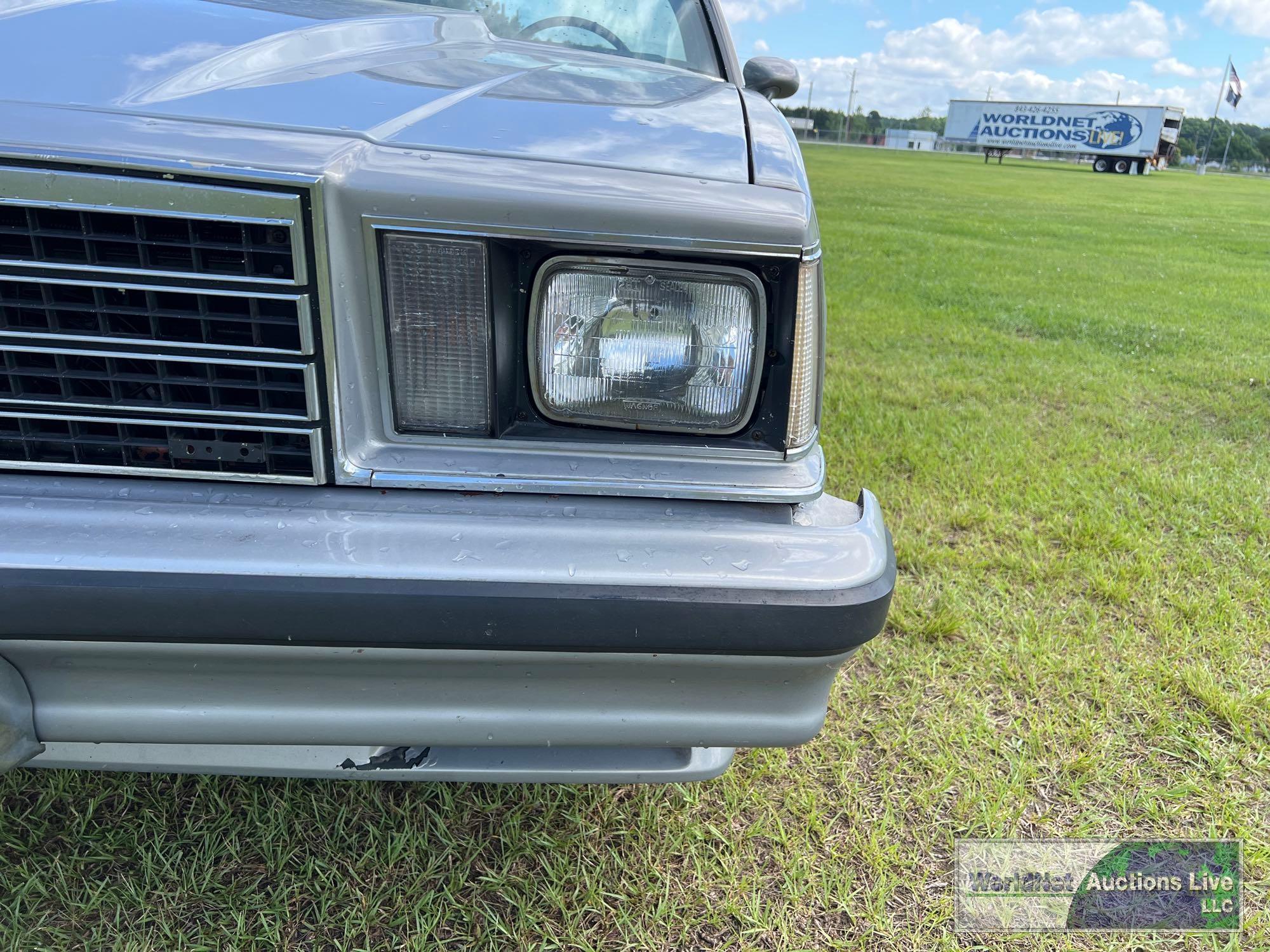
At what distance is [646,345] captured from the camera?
47.1 inches

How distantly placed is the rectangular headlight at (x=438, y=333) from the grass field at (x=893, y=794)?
91 centimetres

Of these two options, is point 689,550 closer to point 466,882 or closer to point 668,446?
point 668,446

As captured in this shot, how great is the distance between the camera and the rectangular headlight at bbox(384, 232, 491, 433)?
1.10m

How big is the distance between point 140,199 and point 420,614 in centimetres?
62

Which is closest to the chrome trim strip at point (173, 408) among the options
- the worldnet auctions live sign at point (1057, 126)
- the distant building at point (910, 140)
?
the worldnet auctions live sign at point (1057, 126)

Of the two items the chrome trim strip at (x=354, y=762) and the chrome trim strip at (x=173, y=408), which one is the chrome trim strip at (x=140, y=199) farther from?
the chrome trim strip at (x=354, y=762)

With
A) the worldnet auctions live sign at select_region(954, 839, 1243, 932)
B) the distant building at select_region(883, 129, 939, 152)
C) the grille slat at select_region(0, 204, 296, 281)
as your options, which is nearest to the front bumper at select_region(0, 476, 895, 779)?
the grille slat at select_region(0, 204, 296, 281)

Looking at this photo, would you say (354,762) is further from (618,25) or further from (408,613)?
(618,25)

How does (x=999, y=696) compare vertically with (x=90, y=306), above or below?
below

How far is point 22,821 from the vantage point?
1.61m

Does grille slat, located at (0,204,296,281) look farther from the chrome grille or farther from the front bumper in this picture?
the front bumper

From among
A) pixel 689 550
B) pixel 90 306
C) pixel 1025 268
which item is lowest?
pixel 1025 268

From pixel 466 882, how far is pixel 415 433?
892 mm

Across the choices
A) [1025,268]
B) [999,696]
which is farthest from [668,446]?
[1025,268]
